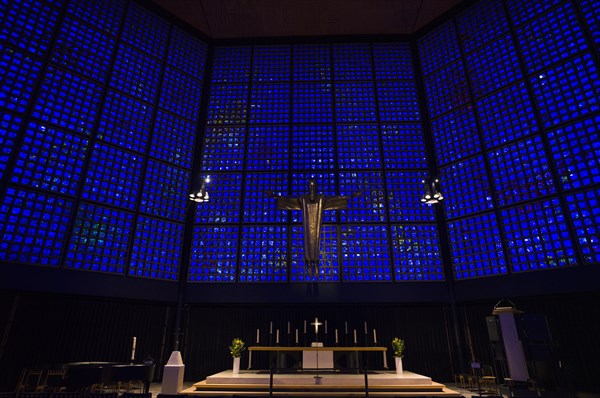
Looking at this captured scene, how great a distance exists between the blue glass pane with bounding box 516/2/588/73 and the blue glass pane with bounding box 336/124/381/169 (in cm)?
692

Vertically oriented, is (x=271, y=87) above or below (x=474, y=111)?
above

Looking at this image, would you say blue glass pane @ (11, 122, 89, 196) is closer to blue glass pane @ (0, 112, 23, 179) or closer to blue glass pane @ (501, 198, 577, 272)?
blue glass pane @ (0, 112, 23, 179)

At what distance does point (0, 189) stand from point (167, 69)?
29.2 ft

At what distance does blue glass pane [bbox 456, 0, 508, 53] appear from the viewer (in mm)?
16094

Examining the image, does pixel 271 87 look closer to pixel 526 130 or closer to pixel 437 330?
pixel 526 130

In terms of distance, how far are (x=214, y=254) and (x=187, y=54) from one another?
1063 cm

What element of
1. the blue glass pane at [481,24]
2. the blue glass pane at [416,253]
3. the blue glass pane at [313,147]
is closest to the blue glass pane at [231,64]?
the blue glass pane at [313,147]

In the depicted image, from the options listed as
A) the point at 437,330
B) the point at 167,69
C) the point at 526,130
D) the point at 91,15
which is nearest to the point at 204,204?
the point at 167,69

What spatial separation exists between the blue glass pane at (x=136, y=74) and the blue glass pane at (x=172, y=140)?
1.14 m

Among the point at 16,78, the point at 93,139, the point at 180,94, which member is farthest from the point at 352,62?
the point at 16,78

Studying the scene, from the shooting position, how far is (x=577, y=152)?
12.5m

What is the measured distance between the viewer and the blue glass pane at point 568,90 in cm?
1264

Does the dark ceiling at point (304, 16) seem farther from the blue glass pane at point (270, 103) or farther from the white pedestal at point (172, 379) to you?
the white pedestal at point (172, 379)

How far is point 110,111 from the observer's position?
1471 cm
